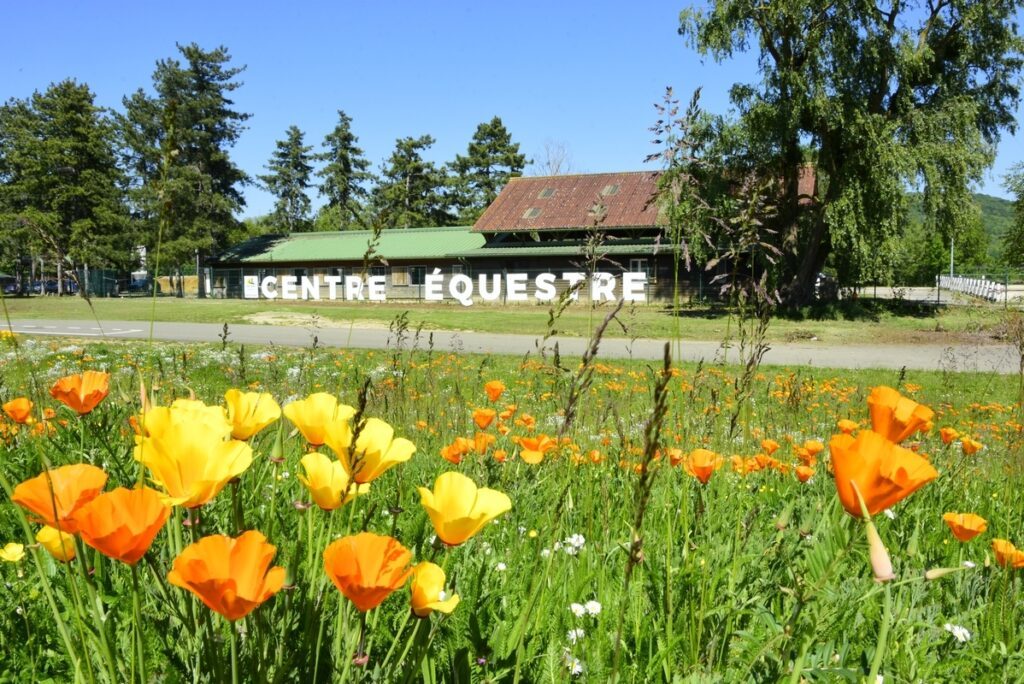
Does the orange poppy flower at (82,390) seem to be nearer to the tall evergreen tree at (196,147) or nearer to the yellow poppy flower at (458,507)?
the yellow poppy flower at (458,507)

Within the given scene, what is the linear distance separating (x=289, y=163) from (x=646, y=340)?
182 ft

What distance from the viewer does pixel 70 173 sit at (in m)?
46.1

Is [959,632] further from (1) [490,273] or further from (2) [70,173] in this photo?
(2) [70,173]

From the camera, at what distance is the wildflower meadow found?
0.80m

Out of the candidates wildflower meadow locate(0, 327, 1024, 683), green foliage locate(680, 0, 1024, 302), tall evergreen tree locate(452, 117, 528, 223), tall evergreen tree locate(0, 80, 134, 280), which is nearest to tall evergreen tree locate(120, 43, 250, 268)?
tall evergreen tree locate(0, 80, 134, 280)

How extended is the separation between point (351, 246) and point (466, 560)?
3927 cm

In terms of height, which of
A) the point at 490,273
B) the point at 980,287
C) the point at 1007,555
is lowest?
the point at 1007,555

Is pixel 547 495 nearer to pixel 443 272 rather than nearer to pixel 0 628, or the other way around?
pixel 0 628

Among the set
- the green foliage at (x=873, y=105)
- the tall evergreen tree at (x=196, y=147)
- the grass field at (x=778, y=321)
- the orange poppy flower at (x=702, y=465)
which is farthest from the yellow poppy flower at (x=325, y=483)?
the tall evergreen tree at (x=196, y=147)

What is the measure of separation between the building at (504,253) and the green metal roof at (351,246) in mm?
65

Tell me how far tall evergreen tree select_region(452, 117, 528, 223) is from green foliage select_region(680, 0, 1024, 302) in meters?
33.4

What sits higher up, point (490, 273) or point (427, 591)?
point (490, 273)

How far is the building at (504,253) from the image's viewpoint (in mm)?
32156

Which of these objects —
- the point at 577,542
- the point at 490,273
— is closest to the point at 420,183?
the point at 490,273
